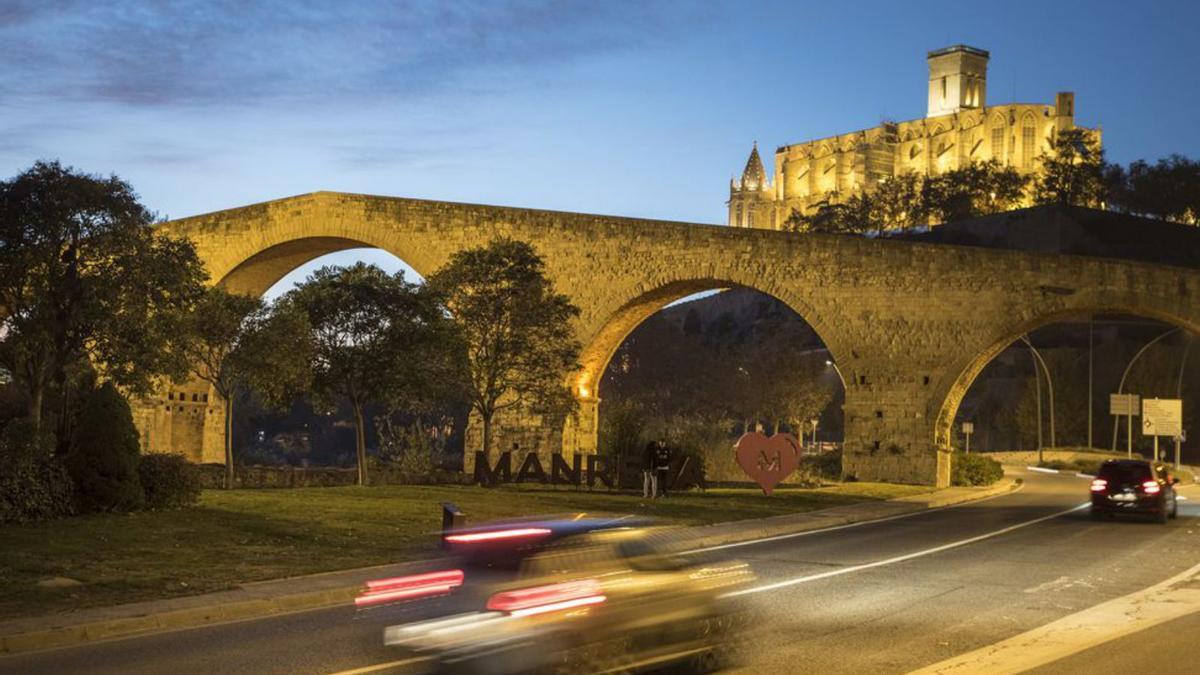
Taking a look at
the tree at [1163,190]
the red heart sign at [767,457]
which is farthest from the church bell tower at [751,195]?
the red heart sign at [767,457]

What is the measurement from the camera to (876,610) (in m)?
11.8

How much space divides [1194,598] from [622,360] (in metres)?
66.0

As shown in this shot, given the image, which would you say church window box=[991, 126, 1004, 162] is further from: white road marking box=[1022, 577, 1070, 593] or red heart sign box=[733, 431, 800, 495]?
white road marking box=[1022, 577, 1070, 593]

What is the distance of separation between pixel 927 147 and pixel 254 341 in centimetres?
14596

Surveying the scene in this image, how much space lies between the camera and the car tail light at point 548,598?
23.4 ft

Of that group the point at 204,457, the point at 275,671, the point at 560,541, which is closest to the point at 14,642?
the point at 275,671

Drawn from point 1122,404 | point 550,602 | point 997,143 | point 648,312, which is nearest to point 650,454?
point 648,312

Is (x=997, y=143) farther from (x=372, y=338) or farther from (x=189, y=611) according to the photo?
(x=189, y=611)

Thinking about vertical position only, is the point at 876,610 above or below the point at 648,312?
below

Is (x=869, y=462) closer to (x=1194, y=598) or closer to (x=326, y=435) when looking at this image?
(x=1194, y=598)

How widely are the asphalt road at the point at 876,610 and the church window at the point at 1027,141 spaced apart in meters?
133

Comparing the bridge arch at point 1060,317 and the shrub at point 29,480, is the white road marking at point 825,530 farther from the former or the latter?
the shrub at point 29,480

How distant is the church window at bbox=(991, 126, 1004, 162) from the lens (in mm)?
150000

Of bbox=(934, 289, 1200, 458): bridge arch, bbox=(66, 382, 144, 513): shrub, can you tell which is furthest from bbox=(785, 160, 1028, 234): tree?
bbox=(66, 382, 144, 513): shrub
